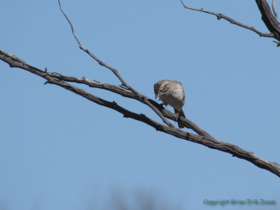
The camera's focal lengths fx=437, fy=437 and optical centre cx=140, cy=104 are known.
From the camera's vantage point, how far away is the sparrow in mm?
7016

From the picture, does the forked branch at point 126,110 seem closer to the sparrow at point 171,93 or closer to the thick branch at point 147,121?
the thick branch at point 147,121

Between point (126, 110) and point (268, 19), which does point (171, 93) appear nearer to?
point (126, 110)

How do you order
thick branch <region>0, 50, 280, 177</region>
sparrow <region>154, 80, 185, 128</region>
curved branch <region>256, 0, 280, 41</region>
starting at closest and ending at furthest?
curved branch <region>256, 0, 280, 41</region>, thick branch <region>0, 50, 280, 177</region>, sparrow <region>154, 80, 185, 128</region>

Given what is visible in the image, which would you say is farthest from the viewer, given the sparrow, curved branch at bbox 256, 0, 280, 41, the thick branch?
the sparrow

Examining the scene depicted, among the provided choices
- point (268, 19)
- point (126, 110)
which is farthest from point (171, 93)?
point (268, 19)

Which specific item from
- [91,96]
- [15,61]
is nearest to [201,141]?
[91,96]

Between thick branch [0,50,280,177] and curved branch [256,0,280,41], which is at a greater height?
curved branch [256,0,280,41]

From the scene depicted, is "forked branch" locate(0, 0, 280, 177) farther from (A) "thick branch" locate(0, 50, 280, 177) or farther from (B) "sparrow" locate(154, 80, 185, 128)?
(B) "sparrow" locate(154, 80, 185, 128)

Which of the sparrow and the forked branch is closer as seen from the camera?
the forked branch

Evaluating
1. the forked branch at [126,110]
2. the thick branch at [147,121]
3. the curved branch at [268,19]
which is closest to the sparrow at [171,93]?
the forked branch at [126,110]

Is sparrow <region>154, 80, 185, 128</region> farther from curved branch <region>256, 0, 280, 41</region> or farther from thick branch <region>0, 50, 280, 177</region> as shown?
curved branch <region>256, 0, 280, 41</region>

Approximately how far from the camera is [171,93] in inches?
277

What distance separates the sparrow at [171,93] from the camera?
7016 mm

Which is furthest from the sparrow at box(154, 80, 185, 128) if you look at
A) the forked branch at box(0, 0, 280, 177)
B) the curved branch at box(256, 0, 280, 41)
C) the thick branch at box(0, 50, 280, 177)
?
the curved branch at box(256, 0, 280, 41)
